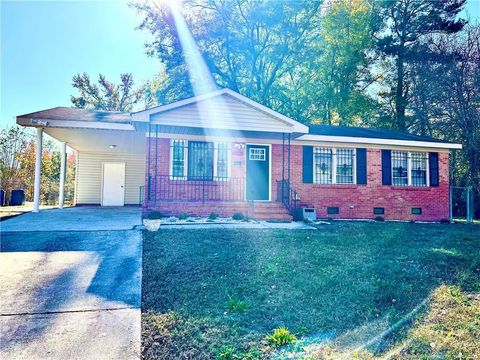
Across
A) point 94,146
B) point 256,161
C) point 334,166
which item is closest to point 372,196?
point 334,166

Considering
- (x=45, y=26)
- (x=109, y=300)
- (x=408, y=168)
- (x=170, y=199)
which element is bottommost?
(x=109, y=300)

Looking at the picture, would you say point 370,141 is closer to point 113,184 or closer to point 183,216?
point 183,216

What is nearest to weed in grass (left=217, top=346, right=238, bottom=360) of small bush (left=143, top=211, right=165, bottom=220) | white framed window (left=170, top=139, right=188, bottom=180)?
small bush (left=143, top=211, right=165, bottom=220)

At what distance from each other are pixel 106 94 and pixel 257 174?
78.8 feet

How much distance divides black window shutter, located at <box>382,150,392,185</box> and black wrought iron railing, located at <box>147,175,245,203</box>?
5.64 metres

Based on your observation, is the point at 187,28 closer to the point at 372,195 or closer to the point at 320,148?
the point at 320,148

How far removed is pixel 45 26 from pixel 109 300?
490 inches

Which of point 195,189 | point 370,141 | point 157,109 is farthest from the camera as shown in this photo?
point 370,141

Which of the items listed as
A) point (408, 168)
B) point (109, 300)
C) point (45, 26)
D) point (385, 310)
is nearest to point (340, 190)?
point (408, 168)

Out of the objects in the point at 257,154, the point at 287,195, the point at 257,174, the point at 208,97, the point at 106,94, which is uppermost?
the point at 106,94

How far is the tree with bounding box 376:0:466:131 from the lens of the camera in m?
19.2

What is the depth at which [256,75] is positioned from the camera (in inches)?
868

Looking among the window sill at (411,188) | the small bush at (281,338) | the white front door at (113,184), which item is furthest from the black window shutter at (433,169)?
the white front door at (113,184)

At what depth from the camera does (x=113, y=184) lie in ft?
48.0
